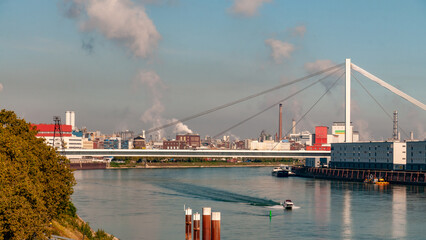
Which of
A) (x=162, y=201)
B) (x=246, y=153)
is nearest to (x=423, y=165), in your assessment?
(x=246, y=153)

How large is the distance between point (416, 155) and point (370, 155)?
12.1 meters

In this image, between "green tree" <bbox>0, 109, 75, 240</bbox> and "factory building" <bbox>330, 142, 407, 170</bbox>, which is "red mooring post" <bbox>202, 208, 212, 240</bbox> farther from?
"factory building" <bbox>330, 142, 407, 170</bbox>

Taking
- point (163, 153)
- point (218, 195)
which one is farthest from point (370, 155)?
point (218, 195)

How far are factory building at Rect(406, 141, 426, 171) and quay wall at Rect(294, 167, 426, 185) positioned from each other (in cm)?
353

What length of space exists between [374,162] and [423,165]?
43.1 ft

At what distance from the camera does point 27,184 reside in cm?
2478

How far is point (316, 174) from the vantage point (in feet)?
415

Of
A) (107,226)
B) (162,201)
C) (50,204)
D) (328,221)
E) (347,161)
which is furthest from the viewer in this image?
(347,161)

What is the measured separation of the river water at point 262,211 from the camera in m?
46.9

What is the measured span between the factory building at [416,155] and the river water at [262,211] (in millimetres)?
17203

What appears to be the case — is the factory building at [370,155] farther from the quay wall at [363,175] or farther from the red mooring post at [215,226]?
the red mooring post at [215,226]

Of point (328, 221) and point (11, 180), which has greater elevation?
point (11, 180)

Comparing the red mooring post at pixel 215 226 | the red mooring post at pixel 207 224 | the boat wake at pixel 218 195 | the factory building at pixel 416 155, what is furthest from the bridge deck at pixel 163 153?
the red mooring post at pixel 215 226

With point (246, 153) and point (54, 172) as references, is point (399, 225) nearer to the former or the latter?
point (54, 172)
